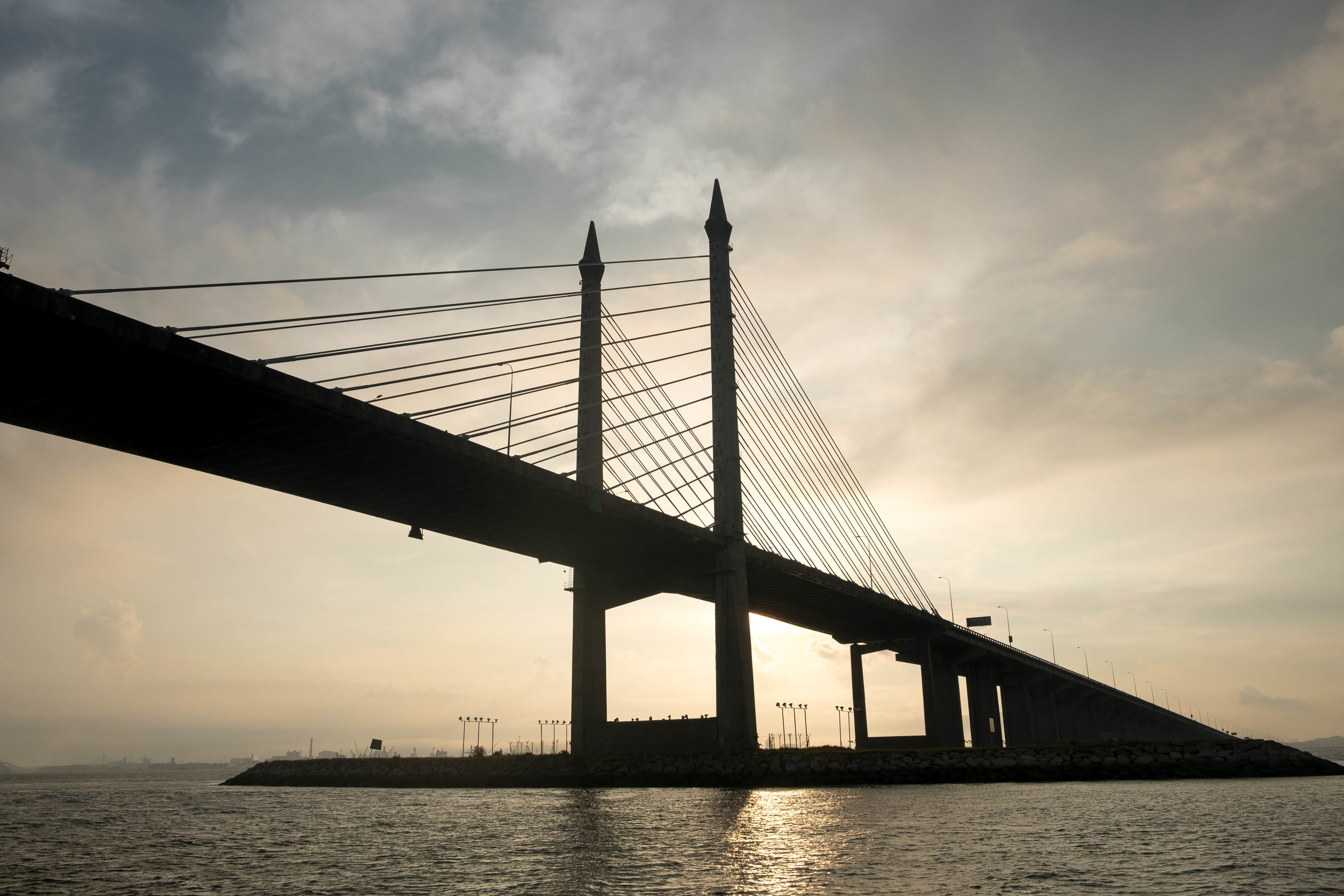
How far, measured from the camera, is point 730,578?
5641 cm

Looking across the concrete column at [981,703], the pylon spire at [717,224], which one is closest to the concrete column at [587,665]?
the pylon spire at [717,224]

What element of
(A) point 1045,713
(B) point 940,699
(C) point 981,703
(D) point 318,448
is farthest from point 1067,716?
(D) point 318,448

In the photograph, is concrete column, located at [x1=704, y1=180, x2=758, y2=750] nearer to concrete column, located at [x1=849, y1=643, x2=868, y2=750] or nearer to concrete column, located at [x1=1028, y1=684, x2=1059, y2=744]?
concrete column, located at [x1=849, y1=643, x2=868, y2=750]

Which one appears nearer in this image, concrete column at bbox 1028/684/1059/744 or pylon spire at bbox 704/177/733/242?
pylon spire at bbox 704/177/733/242

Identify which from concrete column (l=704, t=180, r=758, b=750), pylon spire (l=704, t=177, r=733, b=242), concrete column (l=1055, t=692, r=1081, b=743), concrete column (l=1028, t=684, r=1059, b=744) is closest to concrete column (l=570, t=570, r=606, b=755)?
concrete column (l=704, t=180, r=758, b=750)

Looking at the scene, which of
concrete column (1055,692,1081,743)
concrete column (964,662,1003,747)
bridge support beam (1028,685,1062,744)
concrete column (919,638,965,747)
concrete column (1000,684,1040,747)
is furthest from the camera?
concrete column (1055,692,1081,743)

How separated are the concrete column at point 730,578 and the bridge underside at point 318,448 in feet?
4.82

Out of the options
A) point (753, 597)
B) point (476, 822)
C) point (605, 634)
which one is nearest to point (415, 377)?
point (476, 822)

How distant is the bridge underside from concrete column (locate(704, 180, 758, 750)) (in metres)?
1.47

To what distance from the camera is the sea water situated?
68.3 ft

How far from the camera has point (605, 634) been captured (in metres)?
63.7

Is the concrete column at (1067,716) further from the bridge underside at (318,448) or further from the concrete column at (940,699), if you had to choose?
the bridge underside at (318,448)

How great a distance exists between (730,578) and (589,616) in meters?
11.5

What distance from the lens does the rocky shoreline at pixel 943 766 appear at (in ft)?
180
